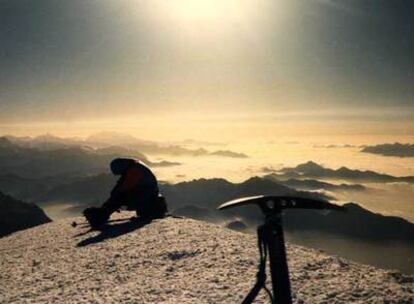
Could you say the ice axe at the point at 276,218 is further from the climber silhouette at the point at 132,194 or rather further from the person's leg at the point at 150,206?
the person's leg at the point at 150,206

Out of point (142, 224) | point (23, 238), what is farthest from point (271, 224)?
point (23, 238)

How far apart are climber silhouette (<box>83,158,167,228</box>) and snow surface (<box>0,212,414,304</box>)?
1121mm

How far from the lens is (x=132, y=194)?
1602 centimetres

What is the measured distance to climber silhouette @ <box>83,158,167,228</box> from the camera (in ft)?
51.6

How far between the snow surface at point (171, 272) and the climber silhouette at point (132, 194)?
1.12 meters

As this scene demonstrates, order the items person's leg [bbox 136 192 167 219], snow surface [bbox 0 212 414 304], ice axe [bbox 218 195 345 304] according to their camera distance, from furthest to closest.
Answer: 1. person's leg [bbox 136 192 167 219]
2. snow surface [bbox 0 212 414 304]
3. ice axe [bbox 218 195 345 304]

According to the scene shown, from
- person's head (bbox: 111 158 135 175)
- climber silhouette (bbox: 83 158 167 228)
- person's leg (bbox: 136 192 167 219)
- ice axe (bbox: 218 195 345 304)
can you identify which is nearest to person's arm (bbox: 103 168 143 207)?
climber silhouette (bbox: 83 158 167 228)

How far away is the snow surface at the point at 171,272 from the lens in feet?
26.8

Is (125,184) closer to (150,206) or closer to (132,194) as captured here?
(132,194)

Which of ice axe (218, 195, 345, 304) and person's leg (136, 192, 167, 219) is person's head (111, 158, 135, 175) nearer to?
Result: person's leg (136, 192, 167, 219)

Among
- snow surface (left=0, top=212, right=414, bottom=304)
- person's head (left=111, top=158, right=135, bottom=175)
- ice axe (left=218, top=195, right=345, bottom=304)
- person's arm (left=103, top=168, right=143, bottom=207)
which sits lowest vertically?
snow surface (left=0, top=212, right=414, bottom=304)

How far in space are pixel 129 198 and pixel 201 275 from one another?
7.12 metres

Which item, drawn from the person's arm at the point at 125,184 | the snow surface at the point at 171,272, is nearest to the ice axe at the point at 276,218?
the snow surface at the point at 171,272

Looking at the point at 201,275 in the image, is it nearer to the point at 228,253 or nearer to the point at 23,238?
the point at 228,253
